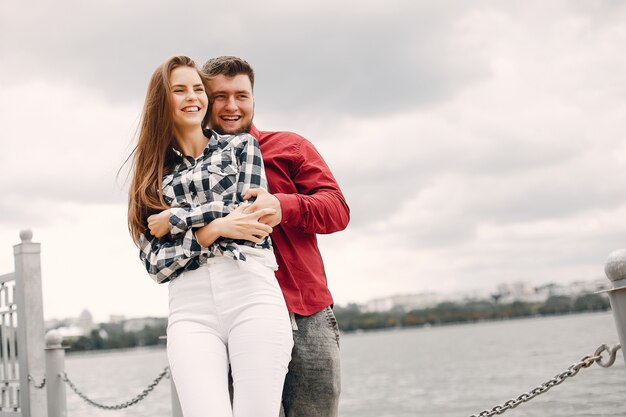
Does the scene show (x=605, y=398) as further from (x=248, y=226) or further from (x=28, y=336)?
(x=248, y=226)

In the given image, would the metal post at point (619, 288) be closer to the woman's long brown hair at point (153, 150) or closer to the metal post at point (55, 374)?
the woman's long brown hair at point (153, 150)

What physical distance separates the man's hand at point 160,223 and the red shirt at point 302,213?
1.39 ft

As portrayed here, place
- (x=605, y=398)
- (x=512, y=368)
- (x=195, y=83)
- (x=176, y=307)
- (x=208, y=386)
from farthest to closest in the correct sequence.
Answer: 1. (x=512, y=368)
2. (x=605, y=398)
3. (x=195, y=83)
4. (x=176, y=307)
5. (x=208, y=386)

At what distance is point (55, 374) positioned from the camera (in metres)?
6.13

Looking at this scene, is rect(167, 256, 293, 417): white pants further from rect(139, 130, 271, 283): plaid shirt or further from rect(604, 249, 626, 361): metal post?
rect(604, 249, 626, 361): metal post

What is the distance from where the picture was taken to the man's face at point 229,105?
3.07 meters

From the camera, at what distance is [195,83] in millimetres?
2768

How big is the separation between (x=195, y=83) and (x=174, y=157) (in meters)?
0.31

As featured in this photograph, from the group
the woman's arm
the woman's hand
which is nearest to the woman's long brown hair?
the woman's arm

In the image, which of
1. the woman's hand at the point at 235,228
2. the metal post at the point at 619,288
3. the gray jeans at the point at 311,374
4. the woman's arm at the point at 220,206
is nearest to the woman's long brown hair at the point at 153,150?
the woman's arm at the point at 220,206

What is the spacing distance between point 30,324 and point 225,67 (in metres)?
4.23

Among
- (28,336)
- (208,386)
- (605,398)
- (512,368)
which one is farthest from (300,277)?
(512,368)

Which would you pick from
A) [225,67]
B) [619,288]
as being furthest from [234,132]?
[619,288]

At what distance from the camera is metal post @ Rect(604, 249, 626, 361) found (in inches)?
113
